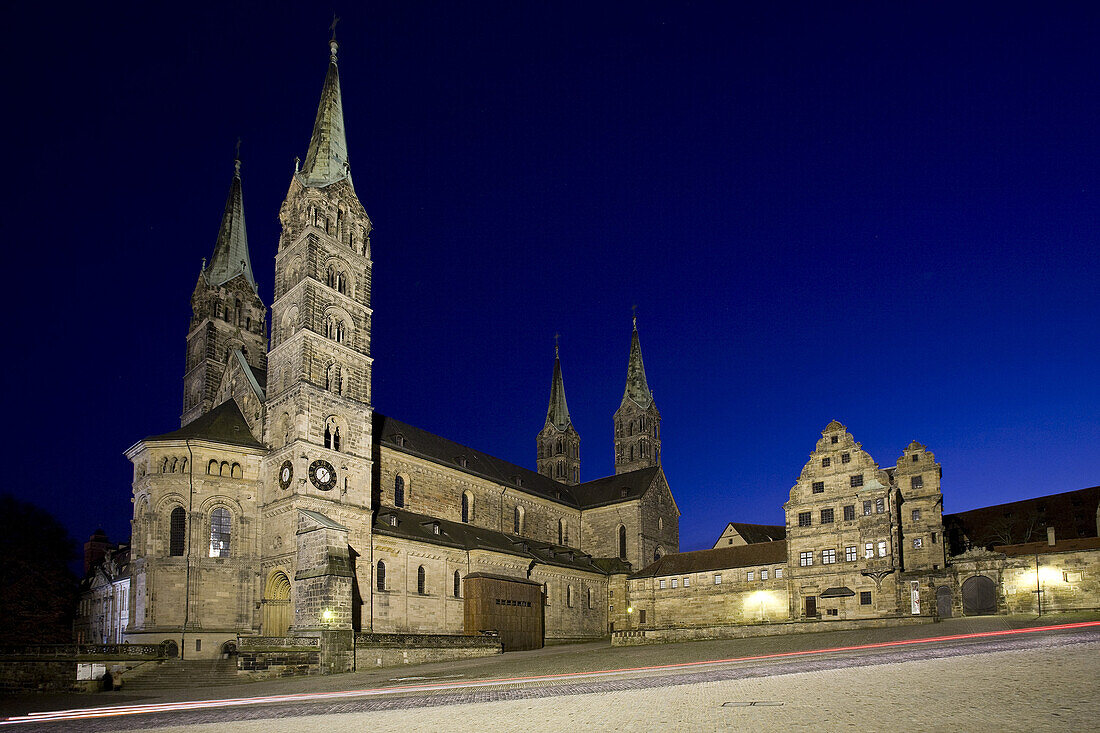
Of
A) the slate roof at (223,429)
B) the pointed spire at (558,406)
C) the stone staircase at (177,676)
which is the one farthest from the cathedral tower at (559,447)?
the stone staircase at (177,676)

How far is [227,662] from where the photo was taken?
3328cm

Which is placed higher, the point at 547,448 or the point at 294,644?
the point at 547,448

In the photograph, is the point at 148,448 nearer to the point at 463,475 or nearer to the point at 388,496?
the point at 388,496

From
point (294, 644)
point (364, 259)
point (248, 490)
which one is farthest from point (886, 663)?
point (364, 259)

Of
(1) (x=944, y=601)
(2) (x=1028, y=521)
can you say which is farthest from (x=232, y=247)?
(2) (x=1028, y=521)

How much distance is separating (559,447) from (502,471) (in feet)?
105

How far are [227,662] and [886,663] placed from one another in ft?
90.7

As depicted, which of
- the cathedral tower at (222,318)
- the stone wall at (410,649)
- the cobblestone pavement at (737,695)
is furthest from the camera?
the cathedral tower at (222,318)

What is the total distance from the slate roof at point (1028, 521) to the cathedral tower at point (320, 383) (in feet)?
139

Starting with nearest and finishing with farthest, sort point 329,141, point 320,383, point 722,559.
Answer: point 320,383 → point 329,141 → point 722,559

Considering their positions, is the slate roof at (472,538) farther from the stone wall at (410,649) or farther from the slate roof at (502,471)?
the stone wall at (410,649)

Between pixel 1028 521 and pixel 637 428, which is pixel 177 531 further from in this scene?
pixel 637 428

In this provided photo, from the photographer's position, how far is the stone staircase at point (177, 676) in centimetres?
3011

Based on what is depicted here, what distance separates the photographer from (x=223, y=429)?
44.3 meters
